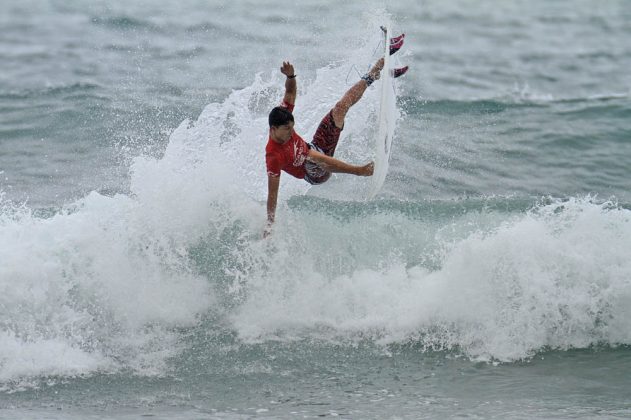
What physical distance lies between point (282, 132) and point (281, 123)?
0.10 meters

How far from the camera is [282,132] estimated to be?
7449mm

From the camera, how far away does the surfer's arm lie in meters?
7.66

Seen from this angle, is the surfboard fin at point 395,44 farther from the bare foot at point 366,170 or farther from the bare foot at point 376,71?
the bare foot at point 366,170

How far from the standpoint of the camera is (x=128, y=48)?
17297 millimetres

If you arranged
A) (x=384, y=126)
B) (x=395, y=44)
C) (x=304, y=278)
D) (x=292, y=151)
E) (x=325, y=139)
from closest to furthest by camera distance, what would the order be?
(x=292, y=151) → (x=384, y=126) → (x=325, y=139) → (x=395, y=44) → (x=304, y=278)

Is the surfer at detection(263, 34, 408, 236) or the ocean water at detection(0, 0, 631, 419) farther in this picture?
the surfer at detection(263, 34, 408, 236)

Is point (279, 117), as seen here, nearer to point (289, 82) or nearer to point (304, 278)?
point (289, 82)

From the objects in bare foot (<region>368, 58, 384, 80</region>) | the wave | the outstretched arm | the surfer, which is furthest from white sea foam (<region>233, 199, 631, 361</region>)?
bare foot (<region>368, 58, 384, 80</region>)

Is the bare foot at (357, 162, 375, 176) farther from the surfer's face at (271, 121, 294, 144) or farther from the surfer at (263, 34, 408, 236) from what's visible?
the surfer's face at (271, 121, 294, 144)

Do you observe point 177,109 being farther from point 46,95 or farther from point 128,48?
point 128,48

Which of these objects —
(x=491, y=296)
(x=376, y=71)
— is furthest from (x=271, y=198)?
(x=491, y=296)

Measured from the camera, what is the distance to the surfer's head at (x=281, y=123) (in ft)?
24.2

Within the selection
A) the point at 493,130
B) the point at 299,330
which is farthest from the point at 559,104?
the point at 299,330

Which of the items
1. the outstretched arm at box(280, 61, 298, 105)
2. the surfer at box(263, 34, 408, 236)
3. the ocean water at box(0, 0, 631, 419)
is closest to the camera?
the ocean water at box(0, 0, 631, 419)
